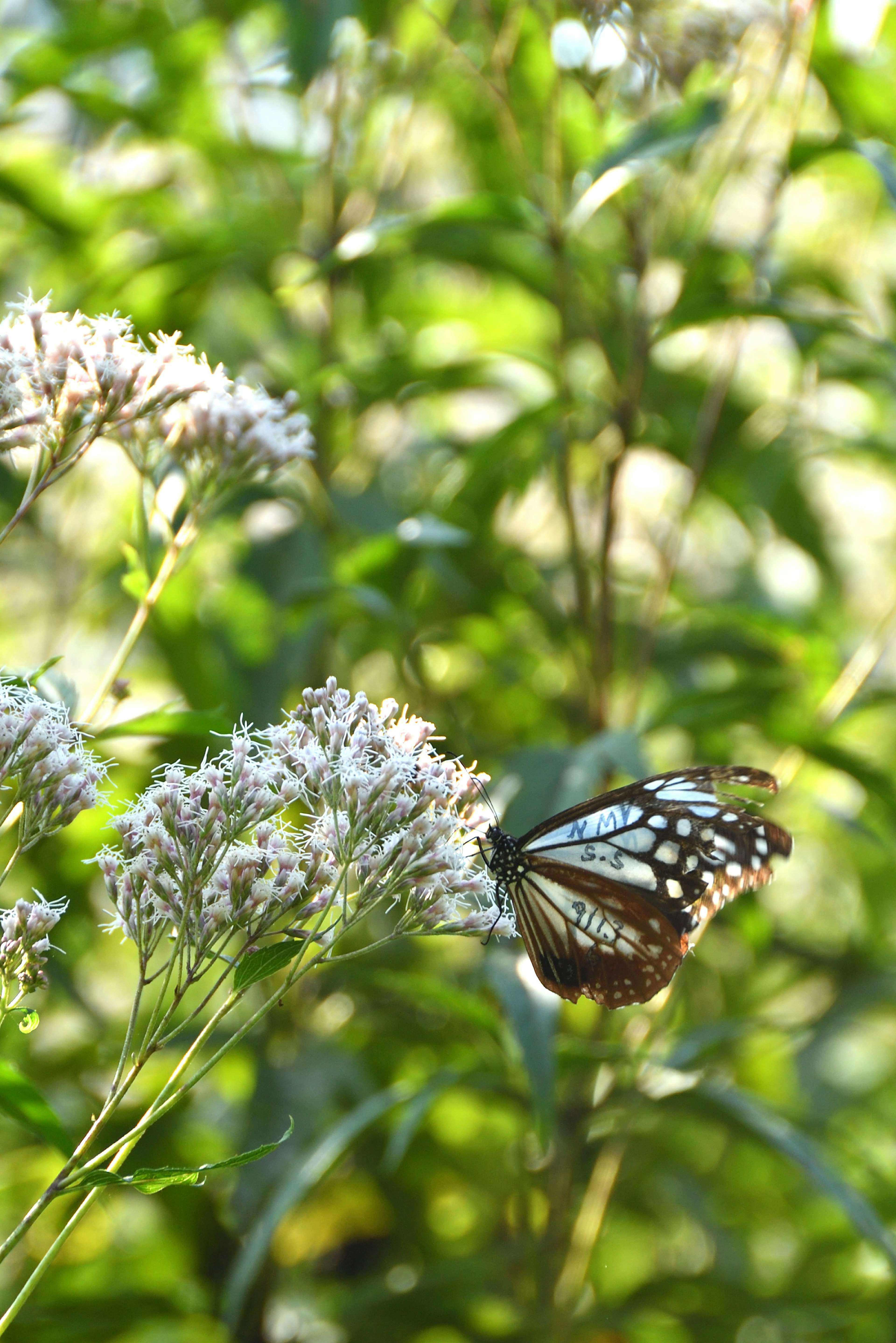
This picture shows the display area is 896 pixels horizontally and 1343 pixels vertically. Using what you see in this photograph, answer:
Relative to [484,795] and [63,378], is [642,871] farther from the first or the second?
[63,378]

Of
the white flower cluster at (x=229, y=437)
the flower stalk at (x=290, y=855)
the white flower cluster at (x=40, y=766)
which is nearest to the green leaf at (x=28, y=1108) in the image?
the flower stalk at (x=290, y=855)

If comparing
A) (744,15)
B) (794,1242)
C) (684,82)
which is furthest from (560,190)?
(794,1242)

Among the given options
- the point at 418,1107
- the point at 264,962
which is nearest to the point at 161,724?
the point at 264,962

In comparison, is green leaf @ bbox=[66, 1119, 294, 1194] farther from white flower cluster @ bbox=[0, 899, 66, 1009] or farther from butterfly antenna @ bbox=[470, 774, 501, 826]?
butterfly antenna @ bbox=[470, 774, 501, 826]

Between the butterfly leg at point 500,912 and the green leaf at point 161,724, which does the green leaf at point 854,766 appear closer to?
the butterfly leg at point 500,912

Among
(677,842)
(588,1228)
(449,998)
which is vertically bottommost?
(588,1228)

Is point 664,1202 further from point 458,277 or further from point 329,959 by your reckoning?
point 458,277
